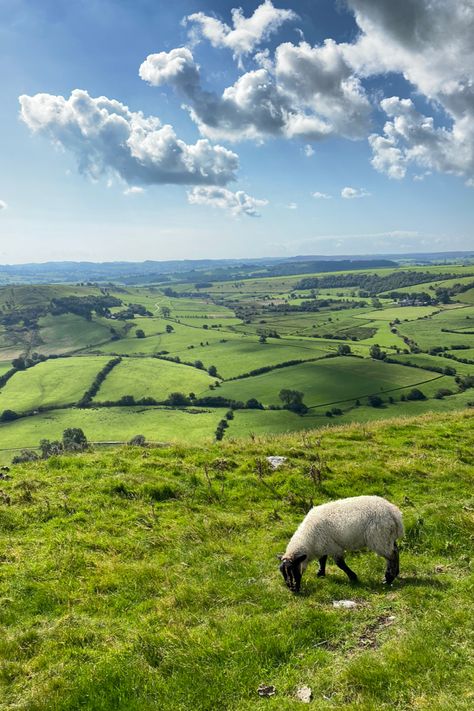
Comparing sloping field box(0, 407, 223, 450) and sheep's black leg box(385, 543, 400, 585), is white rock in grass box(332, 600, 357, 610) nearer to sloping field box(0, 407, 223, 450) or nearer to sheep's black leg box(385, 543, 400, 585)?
sheep's black leg box(385, 543, 400, 585)

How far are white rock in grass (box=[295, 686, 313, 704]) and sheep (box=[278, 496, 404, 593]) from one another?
3.62m

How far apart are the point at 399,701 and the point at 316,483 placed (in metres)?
11.9

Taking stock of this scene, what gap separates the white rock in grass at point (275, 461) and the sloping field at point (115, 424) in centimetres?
7099

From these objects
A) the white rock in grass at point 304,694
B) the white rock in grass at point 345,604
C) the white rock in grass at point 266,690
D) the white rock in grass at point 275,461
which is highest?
the white rock in grass at point 304,694

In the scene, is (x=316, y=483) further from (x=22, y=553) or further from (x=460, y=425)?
(x=460, y=425)

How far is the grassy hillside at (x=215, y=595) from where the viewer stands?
25.1 ft

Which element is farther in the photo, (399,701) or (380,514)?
(380,514)

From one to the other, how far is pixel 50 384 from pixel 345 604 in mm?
158967

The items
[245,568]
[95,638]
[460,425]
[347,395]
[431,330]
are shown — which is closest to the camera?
[95,638]

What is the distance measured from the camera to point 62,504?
53.4 ft

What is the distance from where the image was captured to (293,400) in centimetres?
11200

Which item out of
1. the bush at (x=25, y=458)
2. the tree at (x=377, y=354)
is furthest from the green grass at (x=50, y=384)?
the tree at (x=377, y=354)

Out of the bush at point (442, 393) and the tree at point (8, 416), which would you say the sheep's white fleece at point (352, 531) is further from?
the tree at point (8, 416)

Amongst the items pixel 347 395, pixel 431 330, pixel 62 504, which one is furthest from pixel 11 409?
pixel 431 330
